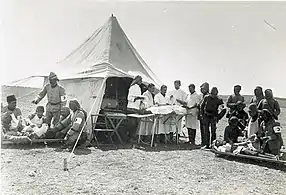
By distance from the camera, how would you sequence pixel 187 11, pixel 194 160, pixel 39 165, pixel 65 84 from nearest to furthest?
pixel 187 11, pixel 39 165, pixel 194 160, pixel 65 84

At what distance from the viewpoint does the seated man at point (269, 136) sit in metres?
A: 4.97

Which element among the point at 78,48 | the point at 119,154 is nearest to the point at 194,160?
the point at 119,154

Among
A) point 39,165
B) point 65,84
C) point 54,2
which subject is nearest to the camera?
point 54,2

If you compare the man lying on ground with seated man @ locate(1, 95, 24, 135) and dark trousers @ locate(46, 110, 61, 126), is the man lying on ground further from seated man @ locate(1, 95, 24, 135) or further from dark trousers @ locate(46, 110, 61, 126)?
seated man @ locate(1, 95, 24, 135)

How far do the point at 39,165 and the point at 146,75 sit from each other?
3481mm

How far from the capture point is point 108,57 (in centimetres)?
697

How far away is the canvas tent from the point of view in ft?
21.3

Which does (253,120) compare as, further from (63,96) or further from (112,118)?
(63,96)

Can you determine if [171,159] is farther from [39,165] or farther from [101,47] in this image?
[101,47]

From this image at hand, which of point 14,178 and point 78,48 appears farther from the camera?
point 78,48

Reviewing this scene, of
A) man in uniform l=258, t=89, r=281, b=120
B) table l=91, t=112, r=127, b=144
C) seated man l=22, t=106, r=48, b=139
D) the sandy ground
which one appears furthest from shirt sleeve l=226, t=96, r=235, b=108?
seated man l=22, t=106, r=48, b=139

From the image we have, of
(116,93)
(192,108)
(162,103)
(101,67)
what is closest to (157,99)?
(162,103)

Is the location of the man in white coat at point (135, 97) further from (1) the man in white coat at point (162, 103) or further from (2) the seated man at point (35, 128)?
(2) the seated man at point (35, 128)

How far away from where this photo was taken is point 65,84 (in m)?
7.03
